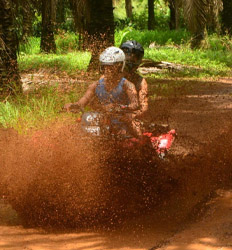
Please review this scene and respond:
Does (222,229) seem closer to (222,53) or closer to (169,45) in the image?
(222,53)

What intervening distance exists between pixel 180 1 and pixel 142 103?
48.0ft

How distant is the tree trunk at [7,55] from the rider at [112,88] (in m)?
4.51

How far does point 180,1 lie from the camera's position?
18984 millimetres

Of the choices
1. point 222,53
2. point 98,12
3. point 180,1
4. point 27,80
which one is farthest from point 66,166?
point 222,53

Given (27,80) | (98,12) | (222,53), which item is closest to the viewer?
(27,80)

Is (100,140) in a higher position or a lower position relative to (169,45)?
higher

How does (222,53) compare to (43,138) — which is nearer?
(43,138)

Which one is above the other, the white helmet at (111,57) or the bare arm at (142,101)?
the white helmet at (111,57)

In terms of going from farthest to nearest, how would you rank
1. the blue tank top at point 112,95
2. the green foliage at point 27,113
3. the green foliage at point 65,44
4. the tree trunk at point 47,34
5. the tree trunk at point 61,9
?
the green foliage at point 65,44
the tree trunk at point 47,34
the tree trunk at point 61,9
the green foliage at point 27,113
the blue tank top at point 112,95

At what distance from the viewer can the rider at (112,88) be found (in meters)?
4.83

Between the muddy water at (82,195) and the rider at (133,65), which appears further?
the rider at (133,65)

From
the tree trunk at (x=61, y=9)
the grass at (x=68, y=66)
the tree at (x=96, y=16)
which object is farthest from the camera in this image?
the tree trunk at (x=61, y=9)

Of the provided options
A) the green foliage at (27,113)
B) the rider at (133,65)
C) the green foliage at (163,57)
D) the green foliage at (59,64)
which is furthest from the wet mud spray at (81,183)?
the green foliage at (59,64)

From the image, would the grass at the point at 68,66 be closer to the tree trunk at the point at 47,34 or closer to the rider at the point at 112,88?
the tree trunk at the point at 47,34
